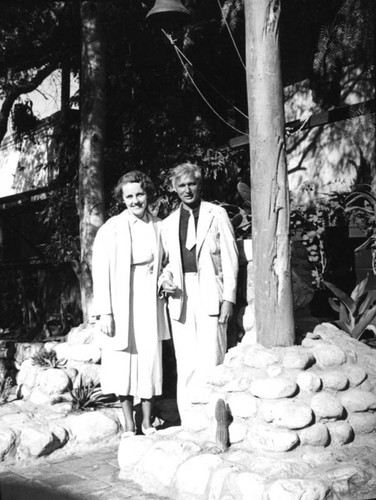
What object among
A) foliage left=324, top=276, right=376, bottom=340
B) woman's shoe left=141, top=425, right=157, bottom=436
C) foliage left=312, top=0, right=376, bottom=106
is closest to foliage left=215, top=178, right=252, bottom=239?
foliage left=324, top=276, right=376, bottom=340

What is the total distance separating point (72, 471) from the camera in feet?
16.3

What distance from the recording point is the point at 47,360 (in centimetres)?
686

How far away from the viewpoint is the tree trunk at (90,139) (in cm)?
791

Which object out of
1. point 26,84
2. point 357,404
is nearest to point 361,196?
point 357,404

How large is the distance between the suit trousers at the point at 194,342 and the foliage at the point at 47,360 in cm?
184

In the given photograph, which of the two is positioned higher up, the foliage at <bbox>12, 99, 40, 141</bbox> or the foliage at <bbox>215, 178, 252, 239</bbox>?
the foliage at <bbox>12, 99, 40, 141</bbox>

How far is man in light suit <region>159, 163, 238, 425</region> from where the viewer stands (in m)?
5.24

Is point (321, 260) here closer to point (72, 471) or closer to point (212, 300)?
point (212, 300)

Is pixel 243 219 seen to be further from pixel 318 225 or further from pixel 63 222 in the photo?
pixel 63 222

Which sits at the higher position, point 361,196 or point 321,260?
point 361,196

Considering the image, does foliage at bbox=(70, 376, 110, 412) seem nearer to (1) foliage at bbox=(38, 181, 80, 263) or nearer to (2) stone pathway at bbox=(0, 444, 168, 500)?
(2) stone pathway at bbox=(0, 444, 168, 500)

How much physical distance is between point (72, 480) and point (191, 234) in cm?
195

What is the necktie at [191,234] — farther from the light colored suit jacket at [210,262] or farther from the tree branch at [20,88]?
the tree branch at [20,88]

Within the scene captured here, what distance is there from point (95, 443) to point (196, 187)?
7.09 ft
